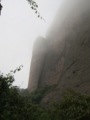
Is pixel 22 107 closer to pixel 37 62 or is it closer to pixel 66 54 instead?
pixel 66 54

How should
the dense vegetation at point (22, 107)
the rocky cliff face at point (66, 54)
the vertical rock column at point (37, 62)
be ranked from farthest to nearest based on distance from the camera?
the vertical rock column at point (37, 62) → the rocky cliff face at point (66, 54) → the dense vegetation at point (22, 107)

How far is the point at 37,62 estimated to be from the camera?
47469mm

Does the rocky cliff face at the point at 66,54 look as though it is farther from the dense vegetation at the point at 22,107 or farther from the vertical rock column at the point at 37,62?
the dense vegetation at the point at 22,107

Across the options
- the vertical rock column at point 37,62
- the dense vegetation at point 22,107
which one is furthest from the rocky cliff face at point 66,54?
the dense vegetation at point 22,107

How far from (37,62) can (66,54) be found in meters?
9.79

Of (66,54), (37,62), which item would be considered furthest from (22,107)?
(37,62)

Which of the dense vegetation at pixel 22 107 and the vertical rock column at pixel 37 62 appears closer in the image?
the dense vegetation at pixel 22 107

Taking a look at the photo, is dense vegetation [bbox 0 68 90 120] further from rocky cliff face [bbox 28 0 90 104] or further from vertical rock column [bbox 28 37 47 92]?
vertical rock column [bbox 28 37 47 92]

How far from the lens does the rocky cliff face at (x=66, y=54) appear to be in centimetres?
3005

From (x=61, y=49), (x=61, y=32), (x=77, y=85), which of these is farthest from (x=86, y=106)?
(x=61, y=32)

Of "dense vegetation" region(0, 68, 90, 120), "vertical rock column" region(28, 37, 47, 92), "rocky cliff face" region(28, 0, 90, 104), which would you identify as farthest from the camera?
"vertical rock column" region(28, 37, 47, 92)

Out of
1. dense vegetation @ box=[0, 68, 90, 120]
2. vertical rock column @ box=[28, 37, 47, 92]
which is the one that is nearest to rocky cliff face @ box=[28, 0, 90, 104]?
vertical rock column @ box=[28, 37, 47, 92]

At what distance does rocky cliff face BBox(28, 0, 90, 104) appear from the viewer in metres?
30.0

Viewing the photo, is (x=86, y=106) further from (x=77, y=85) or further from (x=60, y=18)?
(x=60, y=18)
